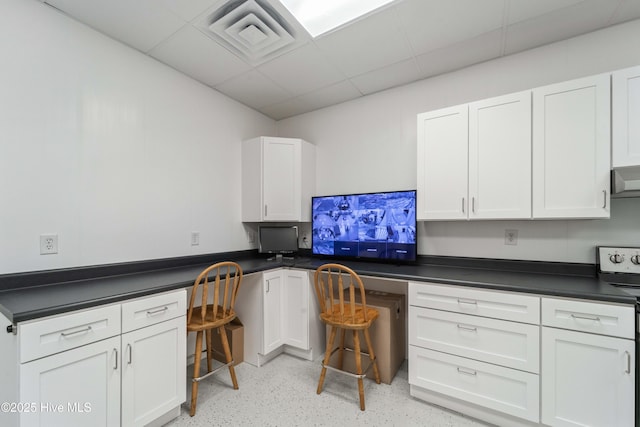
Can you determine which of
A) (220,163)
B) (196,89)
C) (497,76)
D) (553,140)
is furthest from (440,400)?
(196,89)

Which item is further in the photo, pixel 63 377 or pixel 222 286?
pixel 222 286

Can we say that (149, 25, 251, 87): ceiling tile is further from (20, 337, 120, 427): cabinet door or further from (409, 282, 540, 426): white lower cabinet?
(409, 282, 540, 426): white lower cabinet

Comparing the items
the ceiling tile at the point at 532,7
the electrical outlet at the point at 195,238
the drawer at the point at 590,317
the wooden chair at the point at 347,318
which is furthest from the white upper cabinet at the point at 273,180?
the drawer at the point at 590,317

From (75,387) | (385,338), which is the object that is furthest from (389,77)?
(75,387)

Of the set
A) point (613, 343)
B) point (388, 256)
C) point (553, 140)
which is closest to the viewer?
point (613, 343)

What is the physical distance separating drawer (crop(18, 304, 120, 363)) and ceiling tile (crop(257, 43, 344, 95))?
6.89ft

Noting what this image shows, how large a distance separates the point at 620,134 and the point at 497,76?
0.95 m

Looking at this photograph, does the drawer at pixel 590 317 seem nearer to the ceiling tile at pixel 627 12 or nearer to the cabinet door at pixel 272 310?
the ceiling tile at pixel 627 12

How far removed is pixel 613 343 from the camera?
4.48 feet

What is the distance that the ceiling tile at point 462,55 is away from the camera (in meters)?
1.97

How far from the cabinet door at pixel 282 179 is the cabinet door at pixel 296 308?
679 mm

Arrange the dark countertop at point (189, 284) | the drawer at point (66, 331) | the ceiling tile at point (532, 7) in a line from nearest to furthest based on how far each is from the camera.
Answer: the drawer at point (66, 331)
the dark countertop at point (189, 284)
the ceiling tile at point (532, 7)

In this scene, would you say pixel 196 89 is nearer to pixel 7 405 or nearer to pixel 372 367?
pixel 7 405

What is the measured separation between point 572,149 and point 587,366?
1.26 meters
